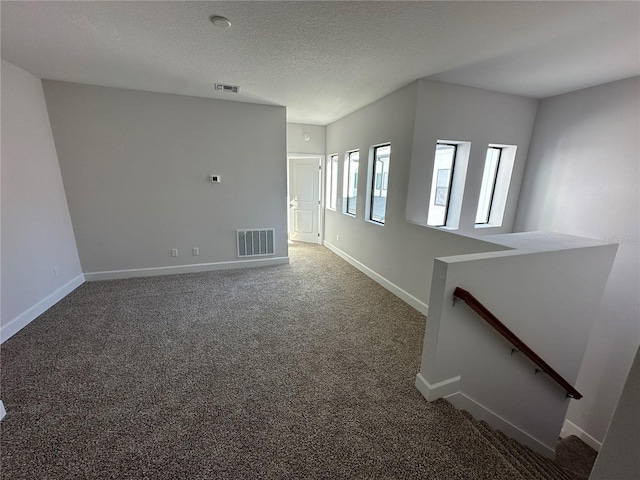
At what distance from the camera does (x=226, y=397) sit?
1.81 metres

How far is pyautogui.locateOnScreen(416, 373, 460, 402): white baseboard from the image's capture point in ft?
5.91

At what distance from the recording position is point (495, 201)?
157 inches

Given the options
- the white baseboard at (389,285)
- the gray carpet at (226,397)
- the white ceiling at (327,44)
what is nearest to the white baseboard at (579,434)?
the white baseboard at (389,285)

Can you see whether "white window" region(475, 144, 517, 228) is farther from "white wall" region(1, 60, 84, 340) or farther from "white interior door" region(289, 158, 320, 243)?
"white wall" region(1, 60, 84, 340)

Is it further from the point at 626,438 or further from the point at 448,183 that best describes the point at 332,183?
the point at 626,438

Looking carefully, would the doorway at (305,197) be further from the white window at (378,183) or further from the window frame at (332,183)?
the white window at (378,183)

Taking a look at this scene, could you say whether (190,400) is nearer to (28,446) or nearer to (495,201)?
(28,446)

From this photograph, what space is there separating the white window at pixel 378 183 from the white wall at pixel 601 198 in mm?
2145

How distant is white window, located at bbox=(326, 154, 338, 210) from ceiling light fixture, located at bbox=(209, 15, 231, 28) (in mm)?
3598

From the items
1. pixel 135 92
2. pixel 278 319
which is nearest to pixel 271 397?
pixel 278 319

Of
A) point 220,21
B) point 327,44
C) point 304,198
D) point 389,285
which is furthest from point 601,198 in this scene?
point 304,198

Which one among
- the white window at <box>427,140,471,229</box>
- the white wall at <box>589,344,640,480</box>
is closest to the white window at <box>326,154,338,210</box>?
the white window at <box>427,140,471,229</box>

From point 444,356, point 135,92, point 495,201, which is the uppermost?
point 135,92

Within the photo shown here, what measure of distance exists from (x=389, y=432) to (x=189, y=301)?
2.65 meters
